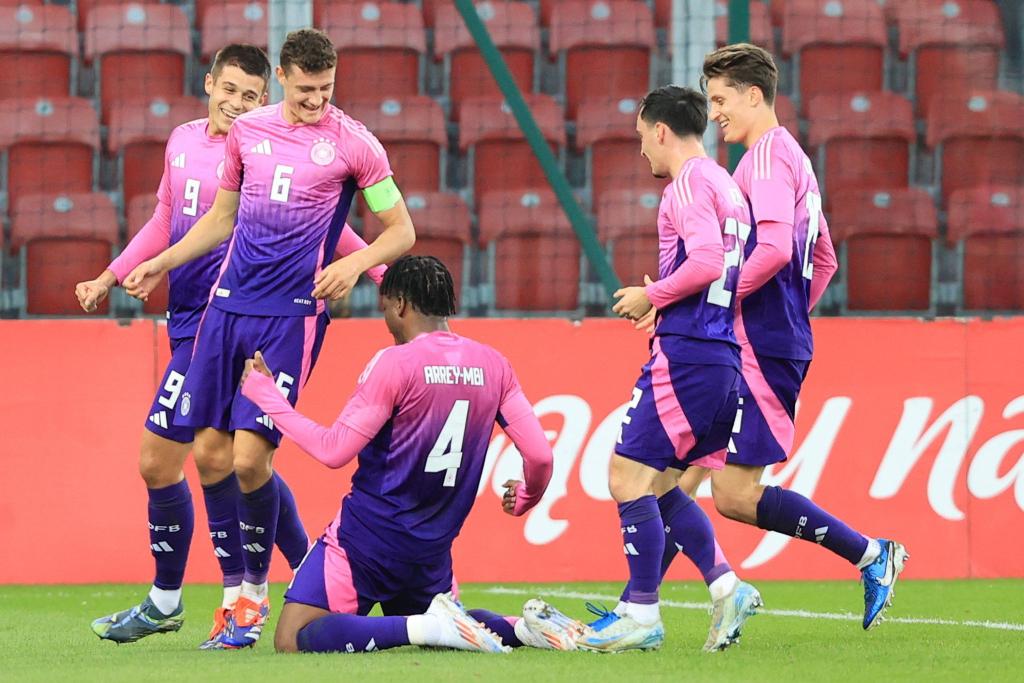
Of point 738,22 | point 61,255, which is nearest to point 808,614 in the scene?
point 738,22

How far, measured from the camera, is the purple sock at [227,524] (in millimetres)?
5621

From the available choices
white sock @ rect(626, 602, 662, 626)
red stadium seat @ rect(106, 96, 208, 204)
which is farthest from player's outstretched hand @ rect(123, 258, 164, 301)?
red stadium seat @ rect(106, 96, 208, 204)

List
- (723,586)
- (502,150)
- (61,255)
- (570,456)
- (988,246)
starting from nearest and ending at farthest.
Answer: (723,586)
(570,456)
(61,255)
(988,246)
(502,150)

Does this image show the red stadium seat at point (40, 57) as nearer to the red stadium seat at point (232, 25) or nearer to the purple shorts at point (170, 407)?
the red stadium seat at point (232, 25)

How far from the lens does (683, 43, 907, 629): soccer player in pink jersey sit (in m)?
5.52

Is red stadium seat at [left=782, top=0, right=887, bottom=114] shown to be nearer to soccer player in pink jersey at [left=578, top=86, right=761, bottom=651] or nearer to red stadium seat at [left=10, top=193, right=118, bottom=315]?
red stadium seat at [left=10, top=193, right=118, bottom=315]

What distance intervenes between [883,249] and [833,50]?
1.81m

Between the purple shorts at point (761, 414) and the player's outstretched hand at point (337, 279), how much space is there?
1315 millimetres

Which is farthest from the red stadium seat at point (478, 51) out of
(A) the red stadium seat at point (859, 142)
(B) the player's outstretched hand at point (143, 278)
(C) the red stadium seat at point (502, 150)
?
(B) the player's outstretched hand at point (143, 278)

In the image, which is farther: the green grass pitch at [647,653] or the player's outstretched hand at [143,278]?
the player's outstretched hand at [143,278]

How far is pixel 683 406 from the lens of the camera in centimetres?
502

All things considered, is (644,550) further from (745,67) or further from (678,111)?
(745,67)

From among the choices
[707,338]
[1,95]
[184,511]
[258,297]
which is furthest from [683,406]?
[1,95]

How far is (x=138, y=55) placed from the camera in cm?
1077
